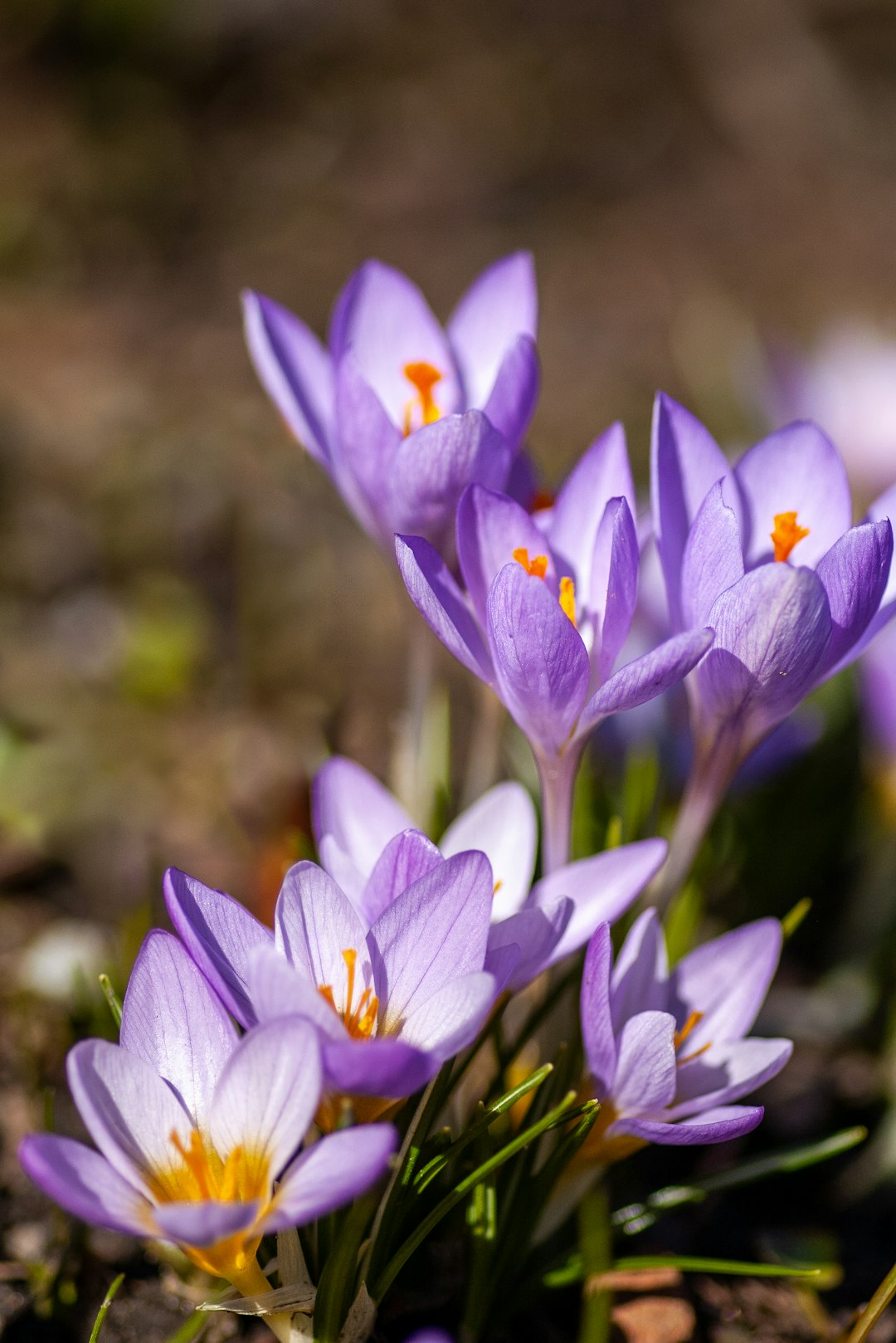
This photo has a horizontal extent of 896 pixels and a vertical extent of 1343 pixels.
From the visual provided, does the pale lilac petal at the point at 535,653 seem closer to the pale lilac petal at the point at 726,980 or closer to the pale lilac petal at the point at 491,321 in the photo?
the pale lilac petal at the point at 726,980

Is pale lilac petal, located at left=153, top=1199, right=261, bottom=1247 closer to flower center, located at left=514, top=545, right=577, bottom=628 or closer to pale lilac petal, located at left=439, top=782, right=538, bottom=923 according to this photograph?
pale lilac petal, located at left=439, top=782, right=538, bottom=923

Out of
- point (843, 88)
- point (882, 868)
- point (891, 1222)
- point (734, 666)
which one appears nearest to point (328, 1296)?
point (734, 666)

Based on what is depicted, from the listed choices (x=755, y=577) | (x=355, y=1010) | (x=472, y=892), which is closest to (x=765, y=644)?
(x=755, y=577)

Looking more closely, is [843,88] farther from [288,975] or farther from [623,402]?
[288,975]

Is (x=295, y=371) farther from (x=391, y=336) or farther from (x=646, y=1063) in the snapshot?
(x=646, y=1063)

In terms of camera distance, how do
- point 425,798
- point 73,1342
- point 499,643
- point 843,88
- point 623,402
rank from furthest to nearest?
point 843,88 → point 623,402 → point 425,798 → point 73,1342 → point 499,643

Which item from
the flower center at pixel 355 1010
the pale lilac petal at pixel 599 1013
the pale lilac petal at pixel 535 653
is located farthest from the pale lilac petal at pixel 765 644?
the flower center at pixel 355 1010
